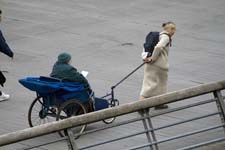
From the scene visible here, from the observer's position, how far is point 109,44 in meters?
17.4

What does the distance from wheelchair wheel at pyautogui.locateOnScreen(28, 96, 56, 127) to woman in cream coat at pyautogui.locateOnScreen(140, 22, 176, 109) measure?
6.26ft

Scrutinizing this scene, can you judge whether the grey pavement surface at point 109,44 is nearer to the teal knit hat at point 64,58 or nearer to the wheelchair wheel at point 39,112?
the wheelchair wheel at point 39,112

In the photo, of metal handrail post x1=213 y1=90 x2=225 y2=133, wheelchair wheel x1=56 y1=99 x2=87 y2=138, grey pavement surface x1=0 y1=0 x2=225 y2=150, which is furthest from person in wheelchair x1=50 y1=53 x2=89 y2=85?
metal handrail post x1=213 y1=90 x2=225 y2=133

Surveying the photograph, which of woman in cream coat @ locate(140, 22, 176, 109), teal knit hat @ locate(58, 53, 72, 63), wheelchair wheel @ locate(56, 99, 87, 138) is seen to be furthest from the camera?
woman in cream coat @ locate(140, 22, 176, 109)

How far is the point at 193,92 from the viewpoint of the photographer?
8320 mm

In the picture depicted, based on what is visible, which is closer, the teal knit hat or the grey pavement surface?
the teal knit hat

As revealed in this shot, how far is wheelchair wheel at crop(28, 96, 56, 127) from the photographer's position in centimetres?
1116

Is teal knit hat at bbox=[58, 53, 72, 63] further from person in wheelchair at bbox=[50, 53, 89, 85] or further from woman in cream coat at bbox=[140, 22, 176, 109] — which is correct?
woman in cream coat at bbox=[140, 22, 176, 109]

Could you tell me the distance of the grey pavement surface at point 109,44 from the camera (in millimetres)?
12320

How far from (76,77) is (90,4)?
11426 millimetres

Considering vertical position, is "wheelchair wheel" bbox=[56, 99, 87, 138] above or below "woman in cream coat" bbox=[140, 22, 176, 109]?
below

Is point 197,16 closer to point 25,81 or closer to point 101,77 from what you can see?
point 101,77

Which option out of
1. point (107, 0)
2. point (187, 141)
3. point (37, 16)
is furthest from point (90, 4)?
point (187, 141)

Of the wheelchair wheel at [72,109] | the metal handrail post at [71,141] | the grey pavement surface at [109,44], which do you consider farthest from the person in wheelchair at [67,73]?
the metal handrail post at [71,141]
